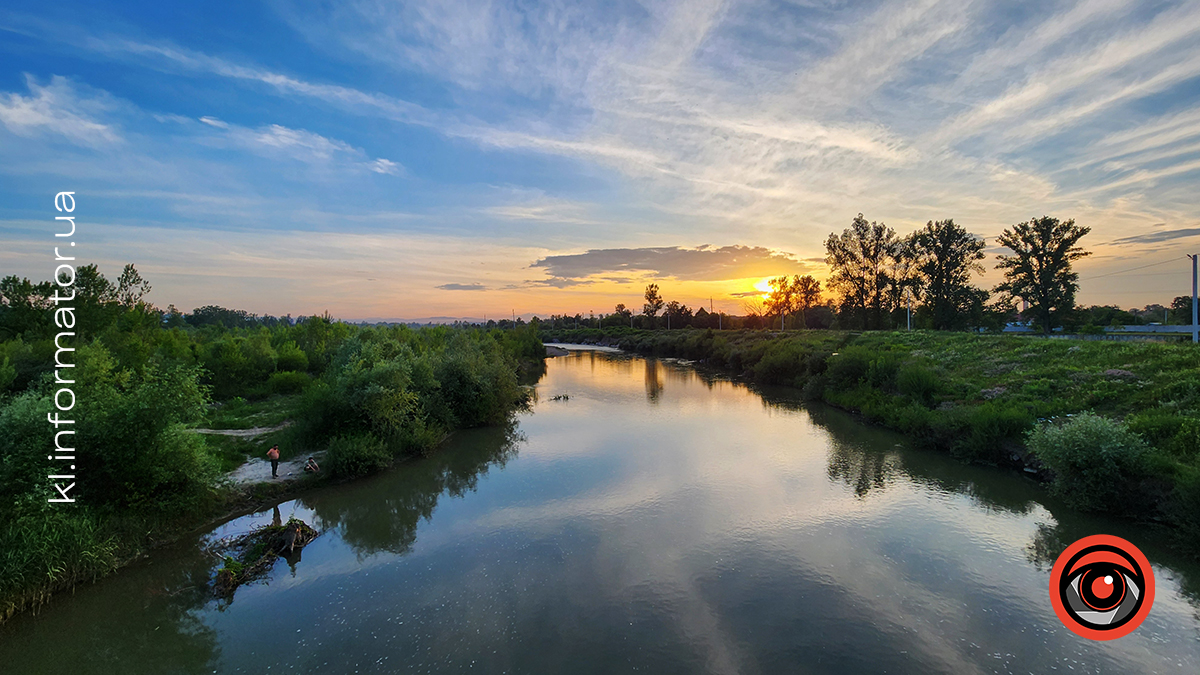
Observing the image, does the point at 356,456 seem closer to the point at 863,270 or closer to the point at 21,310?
the point at 21,310

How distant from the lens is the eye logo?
315 inches

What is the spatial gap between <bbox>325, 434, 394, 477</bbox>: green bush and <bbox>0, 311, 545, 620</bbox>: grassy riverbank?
43 millimetres

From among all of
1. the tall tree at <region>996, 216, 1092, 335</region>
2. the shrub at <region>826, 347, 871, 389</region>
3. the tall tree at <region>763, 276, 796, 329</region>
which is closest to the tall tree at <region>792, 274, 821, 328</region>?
the tall tree at <region>763, 276, 796, 329</region>

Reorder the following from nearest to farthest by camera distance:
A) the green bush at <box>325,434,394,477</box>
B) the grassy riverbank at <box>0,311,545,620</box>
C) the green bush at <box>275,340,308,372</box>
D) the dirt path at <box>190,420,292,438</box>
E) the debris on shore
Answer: the grassy riverbank at <box>0,311,545,620</box>, the debris on shore, the green bush at <box>325,434,394,477</box>, the dirt path at <box>190,420,292,438</box>, the green bush at <box>275,340,308,372</box>

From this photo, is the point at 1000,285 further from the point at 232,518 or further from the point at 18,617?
the point at 18,617

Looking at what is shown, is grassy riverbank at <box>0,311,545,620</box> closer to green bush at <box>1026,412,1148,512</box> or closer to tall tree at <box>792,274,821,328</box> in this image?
green bush at <box>1026,412,1148,512</box>

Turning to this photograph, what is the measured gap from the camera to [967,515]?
13.2 metres

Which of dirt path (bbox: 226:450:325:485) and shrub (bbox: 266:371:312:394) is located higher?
shrub (bbox: 266:371:312:394)

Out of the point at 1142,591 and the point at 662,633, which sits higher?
the point at 1142,591

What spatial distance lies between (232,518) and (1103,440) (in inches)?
851

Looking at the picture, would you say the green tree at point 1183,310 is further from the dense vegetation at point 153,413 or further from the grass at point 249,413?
the grass at point 249,413

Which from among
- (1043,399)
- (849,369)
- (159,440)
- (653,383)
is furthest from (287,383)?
(1043,399)

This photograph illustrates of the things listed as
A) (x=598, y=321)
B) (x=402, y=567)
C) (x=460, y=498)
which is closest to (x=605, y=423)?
(x=460, y=498)

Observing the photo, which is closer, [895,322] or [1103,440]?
[1103,440]
